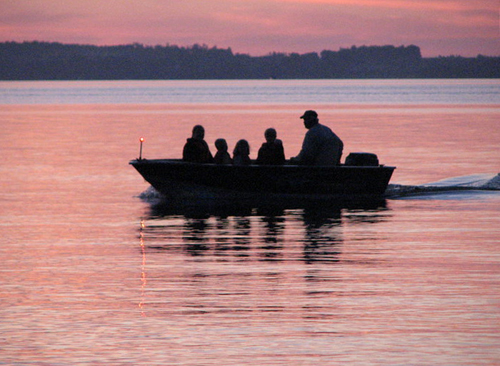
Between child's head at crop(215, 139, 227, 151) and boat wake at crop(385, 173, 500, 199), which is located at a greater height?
child's head at crop(215, 139, 227, 151)

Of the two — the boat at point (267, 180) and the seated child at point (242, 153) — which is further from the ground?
the seated child at point (242, 153)

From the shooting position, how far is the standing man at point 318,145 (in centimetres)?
2070

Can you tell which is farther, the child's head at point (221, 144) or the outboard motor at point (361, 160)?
the outboard motor at point (361, 160)

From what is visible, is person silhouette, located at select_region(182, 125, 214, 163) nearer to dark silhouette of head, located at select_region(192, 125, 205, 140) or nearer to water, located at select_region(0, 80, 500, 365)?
dark silhouette of head, located at select_region(192, 125, 205, 140)

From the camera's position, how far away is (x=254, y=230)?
17016mm

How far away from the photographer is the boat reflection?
14352 millimetres

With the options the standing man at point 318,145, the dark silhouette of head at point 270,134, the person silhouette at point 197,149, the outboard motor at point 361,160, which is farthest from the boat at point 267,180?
Answer: the dark silhouette of head at point 270,134

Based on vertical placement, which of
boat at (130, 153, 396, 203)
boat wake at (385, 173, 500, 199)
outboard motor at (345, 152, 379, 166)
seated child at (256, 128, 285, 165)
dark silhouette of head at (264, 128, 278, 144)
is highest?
dark silhouette of head at (264, 128, 278, 144)

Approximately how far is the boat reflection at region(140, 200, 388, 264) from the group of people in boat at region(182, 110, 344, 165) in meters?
1.07

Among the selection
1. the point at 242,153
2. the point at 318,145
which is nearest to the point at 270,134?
the point at 242,153

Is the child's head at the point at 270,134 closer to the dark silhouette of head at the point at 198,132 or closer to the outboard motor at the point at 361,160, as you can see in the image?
the dark silhouette of head at the point at 198,132

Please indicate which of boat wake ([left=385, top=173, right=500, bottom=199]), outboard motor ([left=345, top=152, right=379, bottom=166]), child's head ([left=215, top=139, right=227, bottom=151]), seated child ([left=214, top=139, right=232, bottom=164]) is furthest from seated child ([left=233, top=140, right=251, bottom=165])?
boat wake ([left=385, top=173, right=500, bottom=199])

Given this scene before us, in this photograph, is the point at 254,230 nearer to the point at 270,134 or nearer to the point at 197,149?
the point at 270,134

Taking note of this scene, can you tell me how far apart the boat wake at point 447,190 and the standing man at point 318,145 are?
2.02m
